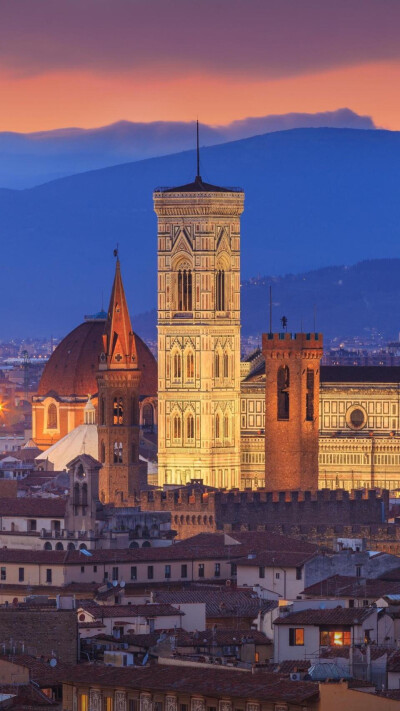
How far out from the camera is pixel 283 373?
120438mm

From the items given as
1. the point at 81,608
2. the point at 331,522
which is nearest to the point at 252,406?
the point at 331,522

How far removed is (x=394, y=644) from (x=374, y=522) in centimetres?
4748

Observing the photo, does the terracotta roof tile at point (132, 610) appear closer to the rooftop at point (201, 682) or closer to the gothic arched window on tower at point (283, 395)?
the rooftop at point (201, 682)

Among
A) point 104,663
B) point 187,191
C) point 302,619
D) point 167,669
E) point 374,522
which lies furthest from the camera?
point 187,191

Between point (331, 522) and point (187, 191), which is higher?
point (187, 191)

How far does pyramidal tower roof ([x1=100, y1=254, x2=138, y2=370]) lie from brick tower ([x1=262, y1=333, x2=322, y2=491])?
579 cm

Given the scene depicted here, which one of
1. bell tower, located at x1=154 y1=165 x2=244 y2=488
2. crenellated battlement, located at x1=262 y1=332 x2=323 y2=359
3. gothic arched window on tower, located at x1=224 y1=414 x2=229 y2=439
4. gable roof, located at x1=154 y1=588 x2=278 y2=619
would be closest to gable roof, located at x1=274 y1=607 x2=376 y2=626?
gable roof, located at x1=154 y1=588 x2=278 y2=619

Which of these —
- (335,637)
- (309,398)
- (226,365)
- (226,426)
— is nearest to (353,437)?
(226,426)

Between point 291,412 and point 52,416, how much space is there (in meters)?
41.0

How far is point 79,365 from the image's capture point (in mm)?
160625

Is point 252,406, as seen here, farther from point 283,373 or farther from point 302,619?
point 302,619

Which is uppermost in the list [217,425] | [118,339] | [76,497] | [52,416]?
[118,339]

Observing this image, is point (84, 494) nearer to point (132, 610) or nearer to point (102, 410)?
point (132, 610)

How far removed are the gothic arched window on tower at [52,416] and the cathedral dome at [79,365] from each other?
80cm
